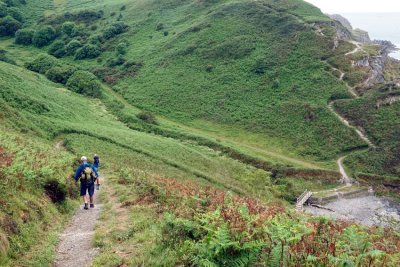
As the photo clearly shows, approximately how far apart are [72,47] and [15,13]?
32939 mm

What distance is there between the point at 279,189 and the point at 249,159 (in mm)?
8367

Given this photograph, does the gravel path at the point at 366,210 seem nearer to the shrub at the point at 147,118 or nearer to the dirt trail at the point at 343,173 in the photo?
the dirt trail at the point at 343,173

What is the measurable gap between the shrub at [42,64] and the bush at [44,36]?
64.0 ft

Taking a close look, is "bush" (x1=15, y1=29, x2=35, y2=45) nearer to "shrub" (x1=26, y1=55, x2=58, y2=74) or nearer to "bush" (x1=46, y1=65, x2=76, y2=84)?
"shrub" (x1=26, y1=55, x2=58, y2=74)

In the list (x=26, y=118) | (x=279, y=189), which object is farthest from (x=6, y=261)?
(x=279, y=189)

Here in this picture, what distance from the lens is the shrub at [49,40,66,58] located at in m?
104

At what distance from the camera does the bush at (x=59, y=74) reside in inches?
3319

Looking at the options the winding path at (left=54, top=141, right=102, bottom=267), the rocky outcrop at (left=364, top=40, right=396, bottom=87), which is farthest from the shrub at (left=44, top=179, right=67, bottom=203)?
the rocky outcrop at (left=364, top=40, right=396, bottom=87)

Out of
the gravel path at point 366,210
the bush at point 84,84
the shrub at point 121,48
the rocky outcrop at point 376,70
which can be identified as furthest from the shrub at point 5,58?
the rocky outcrop at point 376,70

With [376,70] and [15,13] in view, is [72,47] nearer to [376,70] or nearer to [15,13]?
[15,13]

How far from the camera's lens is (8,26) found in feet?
384

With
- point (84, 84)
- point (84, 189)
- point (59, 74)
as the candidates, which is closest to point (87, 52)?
point (59, 74)

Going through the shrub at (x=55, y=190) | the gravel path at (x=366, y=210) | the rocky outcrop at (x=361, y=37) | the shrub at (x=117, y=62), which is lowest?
the gravel path at (x=366, y=210)

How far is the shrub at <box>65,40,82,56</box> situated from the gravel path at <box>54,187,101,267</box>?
9311cm
